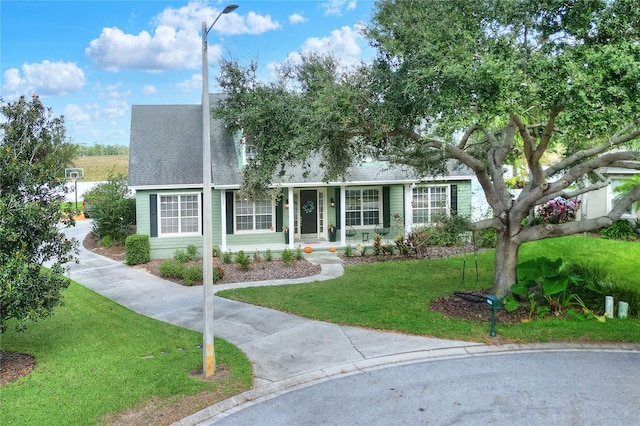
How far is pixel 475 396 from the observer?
659cm

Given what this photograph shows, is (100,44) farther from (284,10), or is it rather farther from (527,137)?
(527,137)

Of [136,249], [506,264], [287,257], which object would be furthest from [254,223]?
[506,264]

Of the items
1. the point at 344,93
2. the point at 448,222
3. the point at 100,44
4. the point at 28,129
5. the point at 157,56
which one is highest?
the point at 100,44

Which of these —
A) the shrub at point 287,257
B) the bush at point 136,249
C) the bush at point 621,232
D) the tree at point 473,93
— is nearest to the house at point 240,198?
the bush at point 136,249

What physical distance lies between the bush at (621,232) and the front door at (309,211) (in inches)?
449

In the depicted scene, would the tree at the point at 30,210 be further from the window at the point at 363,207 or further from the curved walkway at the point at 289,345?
the window at the point at 363,207

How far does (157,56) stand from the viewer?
571 inches

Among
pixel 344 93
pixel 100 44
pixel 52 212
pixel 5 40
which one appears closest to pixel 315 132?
pixel 344 93

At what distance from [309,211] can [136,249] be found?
22.4ft

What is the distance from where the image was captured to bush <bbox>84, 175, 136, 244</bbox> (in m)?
20.3

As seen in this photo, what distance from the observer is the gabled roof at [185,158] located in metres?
17.5

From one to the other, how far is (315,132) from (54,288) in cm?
522

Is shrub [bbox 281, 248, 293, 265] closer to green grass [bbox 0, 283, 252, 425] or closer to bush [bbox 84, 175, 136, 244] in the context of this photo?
green grass [bbox 0, 283, 252, 425]

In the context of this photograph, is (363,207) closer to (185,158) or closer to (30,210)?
(185,158)
